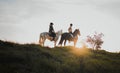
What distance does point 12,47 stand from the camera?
25.5 m

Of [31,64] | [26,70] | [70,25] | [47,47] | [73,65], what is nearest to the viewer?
[26,70]

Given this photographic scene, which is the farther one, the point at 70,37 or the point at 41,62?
the point at 70,37

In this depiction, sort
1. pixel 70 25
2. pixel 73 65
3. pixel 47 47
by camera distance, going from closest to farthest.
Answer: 1. pixel 73 65
2. pixel 47 47
3. pixel 70 25

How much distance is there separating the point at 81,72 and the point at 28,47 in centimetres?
783

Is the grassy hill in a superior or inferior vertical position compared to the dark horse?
inferior

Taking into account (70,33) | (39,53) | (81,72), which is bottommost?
(81,72)

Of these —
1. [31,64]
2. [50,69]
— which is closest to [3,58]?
[31,64]

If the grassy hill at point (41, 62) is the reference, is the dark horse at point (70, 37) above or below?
above

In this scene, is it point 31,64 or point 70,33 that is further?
point 70,33

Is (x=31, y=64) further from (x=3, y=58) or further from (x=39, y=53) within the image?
(x=39, y=53)

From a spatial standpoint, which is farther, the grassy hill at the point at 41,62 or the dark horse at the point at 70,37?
the dark horse at the point at 70,37

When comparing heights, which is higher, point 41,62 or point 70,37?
point 70,37

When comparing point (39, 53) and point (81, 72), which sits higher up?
point (39, 53)

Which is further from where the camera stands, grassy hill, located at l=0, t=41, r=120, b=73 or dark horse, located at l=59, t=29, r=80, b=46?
dark horse, located at l=59, t=29, r=80, b=46
